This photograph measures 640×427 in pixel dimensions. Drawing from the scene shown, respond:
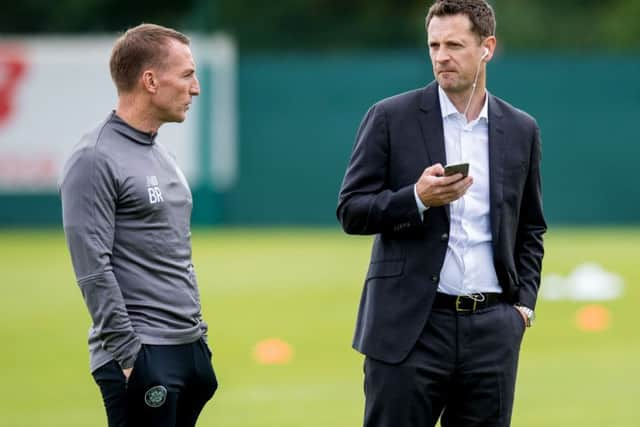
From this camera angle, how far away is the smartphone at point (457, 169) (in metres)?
5.00

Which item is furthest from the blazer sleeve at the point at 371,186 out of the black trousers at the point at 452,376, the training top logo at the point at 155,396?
the training top logo at the point at 155,396

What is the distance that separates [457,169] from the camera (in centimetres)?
500

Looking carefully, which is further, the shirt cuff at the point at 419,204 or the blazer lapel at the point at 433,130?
the blazer lapel at the point at 433,130

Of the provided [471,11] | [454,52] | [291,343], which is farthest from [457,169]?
[291,343]

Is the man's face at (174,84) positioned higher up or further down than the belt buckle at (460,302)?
higher up

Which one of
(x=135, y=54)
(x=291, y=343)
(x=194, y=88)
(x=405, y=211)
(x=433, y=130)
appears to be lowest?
(x=291, y=343)

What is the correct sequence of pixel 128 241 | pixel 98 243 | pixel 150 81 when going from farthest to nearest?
pixel 150 81 < pixel 128 241 < pixel 98 243

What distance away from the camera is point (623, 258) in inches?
772

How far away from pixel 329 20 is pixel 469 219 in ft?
86.3

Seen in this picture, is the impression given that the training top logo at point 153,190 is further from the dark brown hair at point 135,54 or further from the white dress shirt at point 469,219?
the white dress shirt at point 469,219

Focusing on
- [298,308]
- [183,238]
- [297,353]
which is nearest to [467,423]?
[183,238]

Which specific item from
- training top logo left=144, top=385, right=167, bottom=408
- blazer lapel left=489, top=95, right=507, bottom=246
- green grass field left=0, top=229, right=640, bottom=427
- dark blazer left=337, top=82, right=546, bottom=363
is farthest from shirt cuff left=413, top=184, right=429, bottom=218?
green grass field left=0, top=229, right=640, bottom=427

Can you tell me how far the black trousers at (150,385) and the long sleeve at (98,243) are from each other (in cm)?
6

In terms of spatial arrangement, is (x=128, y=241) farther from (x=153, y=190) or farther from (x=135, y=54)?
(x=135, y=54)
